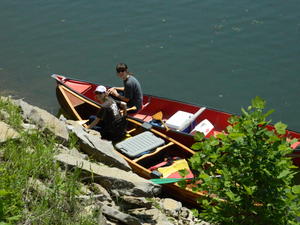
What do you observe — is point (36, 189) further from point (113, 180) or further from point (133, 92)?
point (133, 92)

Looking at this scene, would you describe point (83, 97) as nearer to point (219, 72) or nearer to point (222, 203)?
point (219, 72)

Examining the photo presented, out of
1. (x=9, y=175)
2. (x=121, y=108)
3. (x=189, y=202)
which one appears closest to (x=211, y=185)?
(x=9, y=175)

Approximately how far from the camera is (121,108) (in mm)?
12508

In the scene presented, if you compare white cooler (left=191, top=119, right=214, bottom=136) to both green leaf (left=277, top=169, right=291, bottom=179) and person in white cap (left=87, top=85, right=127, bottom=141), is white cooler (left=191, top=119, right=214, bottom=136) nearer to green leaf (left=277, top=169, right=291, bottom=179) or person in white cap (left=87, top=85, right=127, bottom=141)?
person in white cap (left=87, top=85, right=127, bottom=141)

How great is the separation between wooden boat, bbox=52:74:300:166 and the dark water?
171 centimetres

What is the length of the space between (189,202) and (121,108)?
316 centimetres

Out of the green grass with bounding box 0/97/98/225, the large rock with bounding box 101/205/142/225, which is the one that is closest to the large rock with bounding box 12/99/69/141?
the green grass with bounding box 0/97/98/225

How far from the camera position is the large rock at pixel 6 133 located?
7.24 meters

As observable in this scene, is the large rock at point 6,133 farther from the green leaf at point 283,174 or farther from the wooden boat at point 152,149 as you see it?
the green leaf at point 283,174

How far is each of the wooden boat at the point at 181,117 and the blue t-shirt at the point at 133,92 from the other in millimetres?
335

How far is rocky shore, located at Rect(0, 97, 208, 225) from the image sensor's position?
6.79 m

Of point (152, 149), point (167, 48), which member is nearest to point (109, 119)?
point (152, 149)

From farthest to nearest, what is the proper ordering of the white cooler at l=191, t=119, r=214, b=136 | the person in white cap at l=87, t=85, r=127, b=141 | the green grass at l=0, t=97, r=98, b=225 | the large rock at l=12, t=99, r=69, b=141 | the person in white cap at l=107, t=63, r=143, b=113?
the person in white cap at l=107, t=63, r=143, b=113
the white cooler at l=191, t=119, r=214, b=136
the person in white cap at l=87, t=85, r=127, b=141
the large rock at l=12, t=99, r=69, b=141
the green grass at l=0, t=97, r=98, b=225

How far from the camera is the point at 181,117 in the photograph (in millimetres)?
12422
